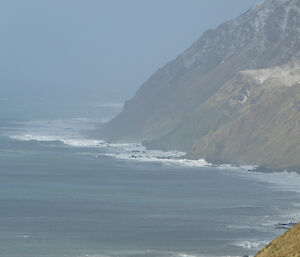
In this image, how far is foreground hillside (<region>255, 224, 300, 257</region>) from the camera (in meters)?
86.8

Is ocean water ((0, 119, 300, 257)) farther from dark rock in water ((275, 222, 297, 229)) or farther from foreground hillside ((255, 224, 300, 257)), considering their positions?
foreground hillside ((255, 224, 300, 257))

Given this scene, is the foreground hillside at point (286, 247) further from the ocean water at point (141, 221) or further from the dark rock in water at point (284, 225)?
the dark rock in water at point (284, 225)

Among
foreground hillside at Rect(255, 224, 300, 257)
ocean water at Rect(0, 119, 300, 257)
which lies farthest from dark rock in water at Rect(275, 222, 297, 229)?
foreground hillside at Rect(255, 224, 300, 257)

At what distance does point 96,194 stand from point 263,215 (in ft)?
103

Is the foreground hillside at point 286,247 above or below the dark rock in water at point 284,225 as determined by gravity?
below

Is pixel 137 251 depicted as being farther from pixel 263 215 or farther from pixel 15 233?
pixel 263 215

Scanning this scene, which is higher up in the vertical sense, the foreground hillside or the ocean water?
the ocean water

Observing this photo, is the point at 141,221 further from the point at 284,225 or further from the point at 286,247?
the point at 286,247

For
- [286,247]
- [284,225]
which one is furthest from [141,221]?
[286,247]

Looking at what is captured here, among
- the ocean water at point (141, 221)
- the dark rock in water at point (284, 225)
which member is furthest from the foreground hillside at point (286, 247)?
the dark rock in water at point (284, 225)

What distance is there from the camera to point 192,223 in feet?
537

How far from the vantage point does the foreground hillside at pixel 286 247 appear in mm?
86750

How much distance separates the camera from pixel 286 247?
8819cm

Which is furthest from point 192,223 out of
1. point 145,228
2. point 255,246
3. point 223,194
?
point 223,194
